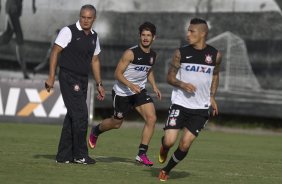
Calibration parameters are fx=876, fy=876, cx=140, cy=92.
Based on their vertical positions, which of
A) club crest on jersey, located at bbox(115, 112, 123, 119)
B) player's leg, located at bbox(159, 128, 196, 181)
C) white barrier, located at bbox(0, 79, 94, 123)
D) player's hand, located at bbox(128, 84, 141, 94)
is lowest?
white barrier, located at bbox(0, 79, 94, 123)

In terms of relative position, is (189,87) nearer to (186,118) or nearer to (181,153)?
(186,118)

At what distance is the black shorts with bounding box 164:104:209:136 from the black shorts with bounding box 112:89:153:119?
8.25 ft

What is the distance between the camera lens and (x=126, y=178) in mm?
11094

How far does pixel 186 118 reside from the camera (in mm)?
11273

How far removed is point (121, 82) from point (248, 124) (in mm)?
11499

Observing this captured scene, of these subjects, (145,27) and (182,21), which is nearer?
(145,27)

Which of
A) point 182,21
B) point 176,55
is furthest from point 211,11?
point 176,55

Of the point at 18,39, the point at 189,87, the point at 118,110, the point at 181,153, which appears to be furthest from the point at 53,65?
Result: the point at 18,39

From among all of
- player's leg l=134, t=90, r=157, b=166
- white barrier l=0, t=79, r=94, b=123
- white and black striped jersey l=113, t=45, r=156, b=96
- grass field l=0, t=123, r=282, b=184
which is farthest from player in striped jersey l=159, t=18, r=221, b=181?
white barrier l=0, t=79, r=94, b=123

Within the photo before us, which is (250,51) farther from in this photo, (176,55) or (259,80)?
(176,55)

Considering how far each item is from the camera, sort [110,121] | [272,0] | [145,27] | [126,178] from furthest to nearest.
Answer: [272,0]
[110,121]
[145,27]
[126,178]

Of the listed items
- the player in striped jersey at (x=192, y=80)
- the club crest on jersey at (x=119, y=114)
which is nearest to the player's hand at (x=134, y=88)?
the club crest on jersey at (x=119, y=114)

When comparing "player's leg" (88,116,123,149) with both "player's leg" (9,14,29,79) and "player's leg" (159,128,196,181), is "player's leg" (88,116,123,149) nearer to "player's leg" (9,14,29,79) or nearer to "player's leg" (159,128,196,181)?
"player's leg" (159,128,196,181)

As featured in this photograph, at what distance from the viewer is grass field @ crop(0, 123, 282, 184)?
11.1 meters
